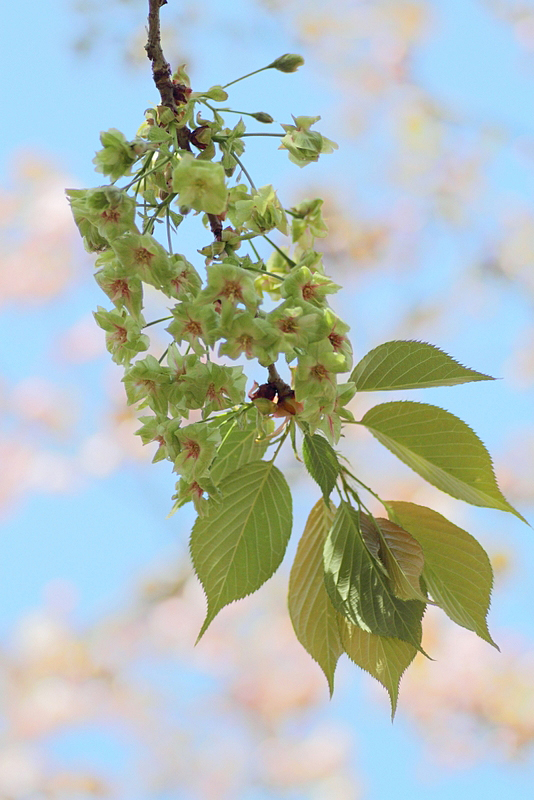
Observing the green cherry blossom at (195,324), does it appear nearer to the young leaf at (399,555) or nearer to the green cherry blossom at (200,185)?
the green cherry blossom at (200,185)

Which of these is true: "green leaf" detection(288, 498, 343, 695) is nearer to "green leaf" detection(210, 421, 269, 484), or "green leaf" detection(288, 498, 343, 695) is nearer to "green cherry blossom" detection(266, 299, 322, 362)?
"green leaf" detection(210, 421, 269, 484)

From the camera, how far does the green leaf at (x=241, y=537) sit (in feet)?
1.72

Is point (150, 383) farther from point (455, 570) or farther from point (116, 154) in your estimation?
point (455, 570)

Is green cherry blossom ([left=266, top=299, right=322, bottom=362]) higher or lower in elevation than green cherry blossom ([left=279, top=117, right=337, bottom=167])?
lower

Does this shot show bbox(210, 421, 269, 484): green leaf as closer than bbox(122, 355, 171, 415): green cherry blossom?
No

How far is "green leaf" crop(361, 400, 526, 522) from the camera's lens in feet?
1.65

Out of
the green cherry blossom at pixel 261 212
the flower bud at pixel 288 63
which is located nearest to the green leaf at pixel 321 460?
the green cherry blossom at pixel 261 212

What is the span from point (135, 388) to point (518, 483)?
256 cm

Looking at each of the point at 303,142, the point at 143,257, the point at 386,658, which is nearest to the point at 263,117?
the point at 303,142

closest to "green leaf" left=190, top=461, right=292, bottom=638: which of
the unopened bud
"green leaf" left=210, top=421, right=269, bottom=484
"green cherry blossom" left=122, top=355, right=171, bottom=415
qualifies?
"green leaf" left=210, top=421, right=269, bottom=484

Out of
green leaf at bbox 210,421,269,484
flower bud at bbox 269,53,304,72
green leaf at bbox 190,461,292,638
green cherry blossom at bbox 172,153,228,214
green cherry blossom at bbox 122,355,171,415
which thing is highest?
flower bud at bbox 269,53,304,72

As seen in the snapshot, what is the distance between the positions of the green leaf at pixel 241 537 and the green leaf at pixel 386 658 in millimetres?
78

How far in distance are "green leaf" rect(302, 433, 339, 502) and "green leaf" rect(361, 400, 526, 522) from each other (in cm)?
4

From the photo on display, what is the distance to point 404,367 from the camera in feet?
1.64
